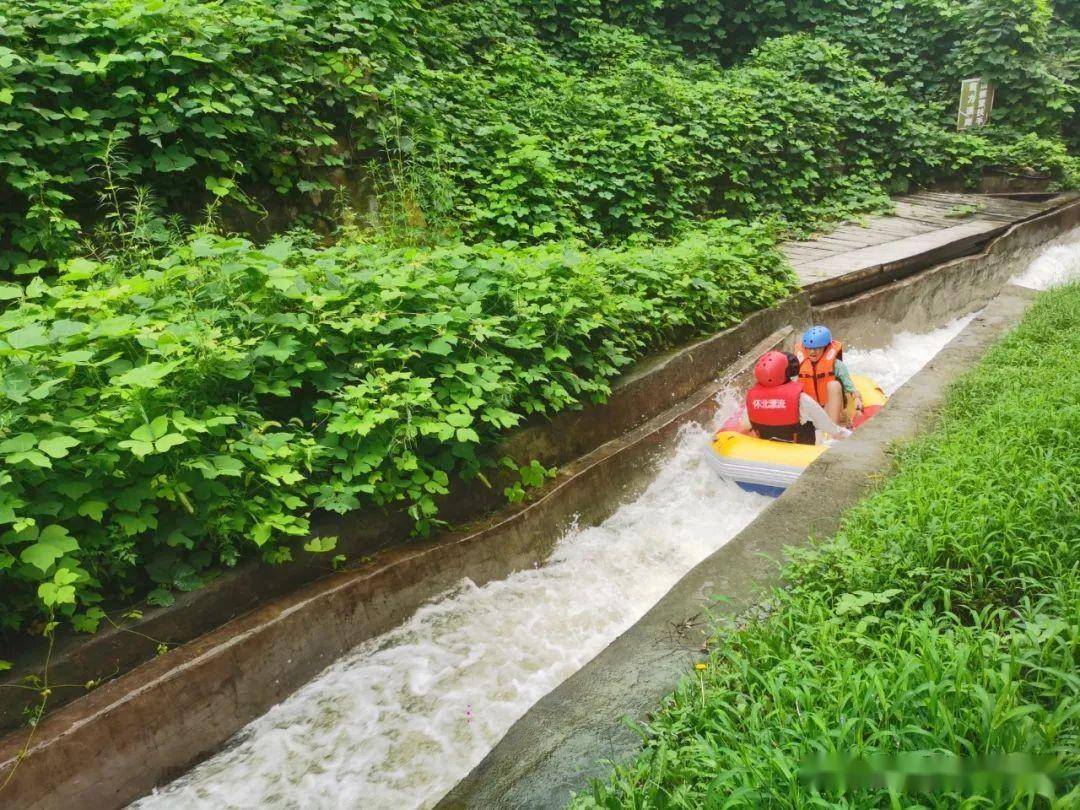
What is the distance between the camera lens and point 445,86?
828 centimetres

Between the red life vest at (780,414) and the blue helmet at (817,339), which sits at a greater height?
the blue helmet at (817,339)

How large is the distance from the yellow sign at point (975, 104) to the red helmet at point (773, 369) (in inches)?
471

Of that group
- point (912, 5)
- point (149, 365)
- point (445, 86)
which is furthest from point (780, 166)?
point (149, 365)

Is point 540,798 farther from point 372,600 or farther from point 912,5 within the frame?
point 912,5

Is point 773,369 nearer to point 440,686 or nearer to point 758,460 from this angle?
point 758,460

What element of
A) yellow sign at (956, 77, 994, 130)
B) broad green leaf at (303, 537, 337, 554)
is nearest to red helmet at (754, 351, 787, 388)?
broad green leaf at (303, 537, 337, 554)

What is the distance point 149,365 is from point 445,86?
6.39 m

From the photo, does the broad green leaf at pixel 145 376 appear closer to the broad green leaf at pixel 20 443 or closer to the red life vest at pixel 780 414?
the broad green leaf at pixel 20 443

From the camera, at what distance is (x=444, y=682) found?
3607 mm

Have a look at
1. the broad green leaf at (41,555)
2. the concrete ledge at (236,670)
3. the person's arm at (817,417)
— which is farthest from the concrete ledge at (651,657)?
the broad green leaf at (41,555)

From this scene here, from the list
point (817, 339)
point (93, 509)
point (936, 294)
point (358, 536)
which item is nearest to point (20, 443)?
point (93, 509)

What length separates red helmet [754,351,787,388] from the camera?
5.84 m

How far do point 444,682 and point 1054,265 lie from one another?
1340 cm

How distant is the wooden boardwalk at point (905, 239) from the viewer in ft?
29.7
